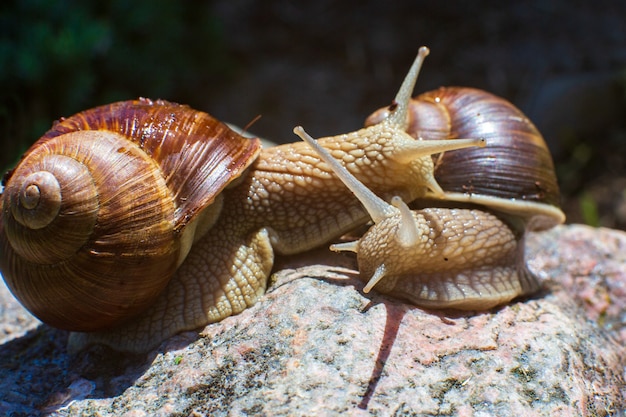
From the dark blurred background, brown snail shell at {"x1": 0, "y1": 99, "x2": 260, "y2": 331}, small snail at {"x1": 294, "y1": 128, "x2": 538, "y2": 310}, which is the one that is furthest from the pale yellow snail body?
the dark blurred background

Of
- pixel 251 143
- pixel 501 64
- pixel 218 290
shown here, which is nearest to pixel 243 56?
pixel 501 64

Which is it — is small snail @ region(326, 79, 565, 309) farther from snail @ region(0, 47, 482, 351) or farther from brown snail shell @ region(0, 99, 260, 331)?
brown snail shell @ region(0, 99, 260, 331)

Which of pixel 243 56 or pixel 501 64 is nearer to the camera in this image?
pixel 501 64

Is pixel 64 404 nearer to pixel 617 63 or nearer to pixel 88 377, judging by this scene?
pixel 88 377

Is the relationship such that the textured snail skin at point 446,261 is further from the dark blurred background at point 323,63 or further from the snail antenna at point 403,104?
the dark blurred background at point 323,63

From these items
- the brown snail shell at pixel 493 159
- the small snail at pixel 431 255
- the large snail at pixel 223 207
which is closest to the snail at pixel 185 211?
the large snail at pixel 223 207

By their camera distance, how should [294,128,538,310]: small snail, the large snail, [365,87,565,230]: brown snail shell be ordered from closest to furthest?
the large snail
[294,128,538,310]: small snail
[365,87,565,230]: brown snail shell

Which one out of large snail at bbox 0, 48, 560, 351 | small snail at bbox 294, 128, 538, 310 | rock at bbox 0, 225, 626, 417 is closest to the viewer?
rock at bbox 0, 225, 626, 417
